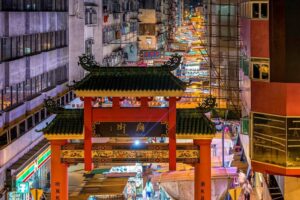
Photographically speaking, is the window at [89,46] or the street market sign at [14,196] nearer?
the street market sign at [14,196]

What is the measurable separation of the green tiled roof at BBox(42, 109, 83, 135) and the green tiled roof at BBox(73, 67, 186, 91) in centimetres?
130

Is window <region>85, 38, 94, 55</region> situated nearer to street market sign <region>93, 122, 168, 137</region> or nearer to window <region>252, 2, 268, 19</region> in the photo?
street market sign <region>93, 122, 168, 137</region>

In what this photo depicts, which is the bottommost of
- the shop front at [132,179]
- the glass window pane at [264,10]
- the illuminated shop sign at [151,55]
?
the shop front at [132,179]

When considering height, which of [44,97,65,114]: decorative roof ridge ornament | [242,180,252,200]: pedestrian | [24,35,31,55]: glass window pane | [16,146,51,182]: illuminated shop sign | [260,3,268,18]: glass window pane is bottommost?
[242,180,252,200]: pedestrian

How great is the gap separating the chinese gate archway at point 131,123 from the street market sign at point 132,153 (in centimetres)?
4

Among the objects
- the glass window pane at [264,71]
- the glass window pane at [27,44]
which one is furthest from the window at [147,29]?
the glass window pane at [264,71]

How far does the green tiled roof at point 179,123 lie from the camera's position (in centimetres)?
2458

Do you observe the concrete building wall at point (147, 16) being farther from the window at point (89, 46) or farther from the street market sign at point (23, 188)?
the street market sign at point (23, 188)

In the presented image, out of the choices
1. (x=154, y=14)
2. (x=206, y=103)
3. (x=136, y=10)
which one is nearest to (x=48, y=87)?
(x=206, y=103)

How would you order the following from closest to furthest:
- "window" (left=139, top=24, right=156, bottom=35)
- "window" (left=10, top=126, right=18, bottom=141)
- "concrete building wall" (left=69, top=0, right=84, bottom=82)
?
1. "window" (left=10, top=126, right=18, bottom=141)
2. "concrete building wall" (left=69, top=0, right=84, bottom=82)
3. "window" (left=139, top=24, right=156, bottom=35)

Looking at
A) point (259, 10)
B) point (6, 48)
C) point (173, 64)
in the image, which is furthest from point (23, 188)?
point (259, 10)

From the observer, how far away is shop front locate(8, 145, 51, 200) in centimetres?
2914

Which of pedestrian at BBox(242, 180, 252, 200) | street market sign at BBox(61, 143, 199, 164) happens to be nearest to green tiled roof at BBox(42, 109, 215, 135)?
street market sign at BBox(61, 143, 199, 164)

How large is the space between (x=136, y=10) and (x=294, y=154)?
6424cm
